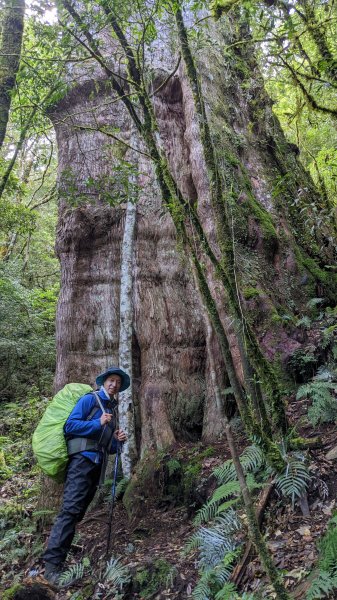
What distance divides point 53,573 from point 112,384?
1995 mm

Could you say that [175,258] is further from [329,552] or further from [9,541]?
[329,552]

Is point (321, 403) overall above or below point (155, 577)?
above

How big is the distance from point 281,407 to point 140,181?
4805mm

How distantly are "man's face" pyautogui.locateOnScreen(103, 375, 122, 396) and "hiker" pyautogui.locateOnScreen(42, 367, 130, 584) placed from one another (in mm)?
97

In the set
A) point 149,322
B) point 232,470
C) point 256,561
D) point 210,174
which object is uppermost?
point 210,174

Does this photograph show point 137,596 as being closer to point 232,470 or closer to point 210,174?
Answer: point 232,470

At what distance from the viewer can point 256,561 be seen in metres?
3.44

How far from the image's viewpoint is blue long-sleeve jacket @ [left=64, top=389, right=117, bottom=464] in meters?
4.84

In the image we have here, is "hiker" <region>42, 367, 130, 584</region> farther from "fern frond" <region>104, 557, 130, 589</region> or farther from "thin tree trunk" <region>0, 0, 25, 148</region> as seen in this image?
"thin tree trunk" <region>0, 0, 25, 148</region>

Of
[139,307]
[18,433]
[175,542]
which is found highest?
[139,307]

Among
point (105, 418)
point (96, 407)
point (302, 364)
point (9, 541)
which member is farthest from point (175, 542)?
point (9, 541)

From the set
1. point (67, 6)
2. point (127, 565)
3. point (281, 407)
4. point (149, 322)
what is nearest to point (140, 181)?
point (149, 322)

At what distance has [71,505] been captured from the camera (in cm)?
475

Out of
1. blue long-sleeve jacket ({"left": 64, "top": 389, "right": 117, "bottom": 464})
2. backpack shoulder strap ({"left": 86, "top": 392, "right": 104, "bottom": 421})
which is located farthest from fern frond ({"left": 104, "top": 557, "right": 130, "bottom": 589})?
backpack shoulder strap ({"left": 86, "top": 392, "right": 104, "bottom": 421})
